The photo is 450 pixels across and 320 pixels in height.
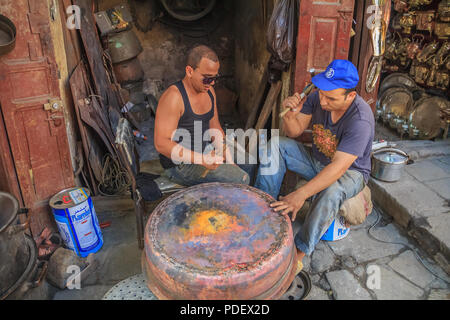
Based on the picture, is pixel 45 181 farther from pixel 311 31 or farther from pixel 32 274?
pixel 311 31

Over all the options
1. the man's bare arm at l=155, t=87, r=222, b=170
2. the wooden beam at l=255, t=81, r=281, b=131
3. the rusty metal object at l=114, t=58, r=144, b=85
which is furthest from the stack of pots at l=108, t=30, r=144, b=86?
the man's bare arm at l=155, t=87, r=222, b=170

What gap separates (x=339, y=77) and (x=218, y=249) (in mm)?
1764

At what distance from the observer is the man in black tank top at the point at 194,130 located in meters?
3.12

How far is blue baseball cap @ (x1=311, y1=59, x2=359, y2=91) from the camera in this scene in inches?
114

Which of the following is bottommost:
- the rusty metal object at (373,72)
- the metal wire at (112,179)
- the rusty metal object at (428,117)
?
the metal wire at (112,179)

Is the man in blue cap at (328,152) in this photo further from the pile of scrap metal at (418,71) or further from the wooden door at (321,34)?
the pile of scrap metal at (418,71)

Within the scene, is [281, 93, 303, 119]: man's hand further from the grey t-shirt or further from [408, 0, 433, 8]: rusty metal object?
[408, 0, 433, 8]: rusty metal object

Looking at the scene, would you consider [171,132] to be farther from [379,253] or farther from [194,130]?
[379,253]

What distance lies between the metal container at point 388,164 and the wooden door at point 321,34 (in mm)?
→ 1254

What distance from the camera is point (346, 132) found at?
298cm

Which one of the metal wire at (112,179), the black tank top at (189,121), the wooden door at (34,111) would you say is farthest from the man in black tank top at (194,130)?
the wooden door at (34,111)

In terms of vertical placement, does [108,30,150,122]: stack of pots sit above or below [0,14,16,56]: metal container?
below

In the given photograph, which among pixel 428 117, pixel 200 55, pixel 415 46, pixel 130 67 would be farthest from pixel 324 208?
pixel 130 67

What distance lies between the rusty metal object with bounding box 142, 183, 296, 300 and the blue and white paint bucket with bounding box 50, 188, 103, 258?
3.46 feet
